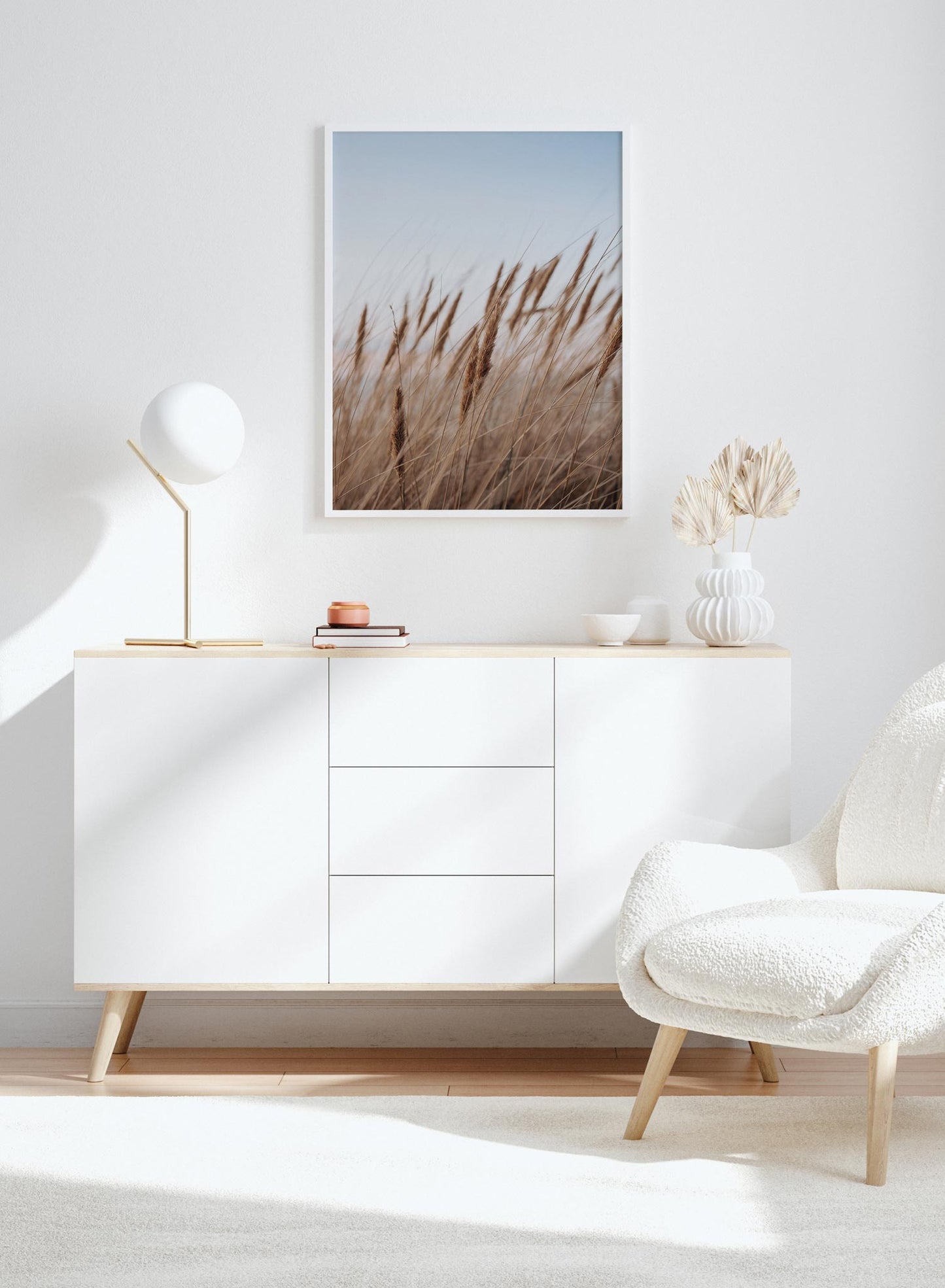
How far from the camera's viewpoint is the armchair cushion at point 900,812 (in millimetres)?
2107

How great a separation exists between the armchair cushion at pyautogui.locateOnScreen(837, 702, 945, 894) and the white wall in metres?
0.48

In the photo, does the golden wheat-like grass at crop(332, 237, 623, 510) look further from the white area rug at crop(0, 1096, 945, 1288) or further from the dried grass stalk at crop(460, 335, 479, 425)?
the white area rug at crop(0, 1096, 945, 1288)

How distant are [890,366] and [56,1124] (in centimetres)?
233

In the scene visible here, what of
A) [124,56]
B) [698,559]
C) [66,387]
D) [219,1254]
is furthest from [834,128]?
[219,1254]

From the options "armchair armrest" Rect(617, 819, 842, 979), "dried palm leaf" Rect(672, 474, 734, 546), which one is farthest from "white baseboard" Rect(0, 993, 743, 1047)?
"dried palm leaf" Rect(672, 474, 734, 546)

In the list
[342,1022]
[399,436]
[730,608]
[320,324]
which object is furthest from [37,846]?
[730,608]

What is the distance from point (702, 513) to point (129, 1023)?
5.44 feet

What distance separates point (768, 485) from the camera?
8.23 feet

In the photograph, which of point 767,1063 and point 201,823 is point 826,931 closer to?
point 767,1063

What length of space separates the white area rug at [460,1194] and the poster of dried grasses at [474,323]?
131 cm

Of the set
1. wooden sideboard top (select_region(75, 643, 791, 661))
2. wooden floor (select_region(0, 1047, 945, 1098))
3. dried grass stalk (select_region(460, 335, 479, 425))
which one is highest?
dried grass stalk (select_region(460, 335, 479, 425))

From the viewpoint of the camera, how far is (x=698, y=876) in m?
2.08

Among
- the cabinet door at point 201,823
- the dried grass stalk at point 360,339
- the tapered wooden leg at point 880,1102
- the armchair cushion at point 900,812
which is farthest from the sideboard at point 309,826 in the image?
the dried grass stalk at point 360,339

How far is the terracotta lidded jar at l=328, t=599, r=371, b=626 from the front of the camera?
2.41 meters
